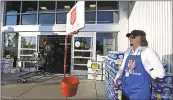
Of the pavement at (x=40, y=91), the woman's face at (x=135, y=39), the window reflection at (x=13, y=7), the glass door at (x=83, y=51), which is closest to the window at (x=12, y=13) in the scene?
the window reflection at (x=13, y=7)

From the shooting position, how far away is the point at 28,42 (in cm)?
1338

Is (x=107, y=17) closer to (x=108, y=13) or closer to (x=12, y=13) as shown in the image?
(x=108, y=13)

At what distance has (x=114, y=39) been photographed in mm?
12281

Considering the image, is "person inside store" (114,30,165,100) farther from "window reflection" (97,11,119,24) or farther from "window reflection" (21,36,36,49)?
"window reflection" (21,36,36,49)

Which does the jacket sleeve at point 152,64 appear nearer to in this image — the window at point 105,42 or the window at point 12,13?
the window at point 105,42

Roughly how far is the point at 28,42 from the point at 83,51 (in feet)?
10.5

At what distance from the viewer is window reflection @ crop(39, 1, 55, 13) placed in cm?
1333

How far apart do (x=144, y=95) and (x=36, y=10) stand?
11.0 m

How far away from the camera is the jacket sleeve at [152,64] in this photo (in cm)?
329

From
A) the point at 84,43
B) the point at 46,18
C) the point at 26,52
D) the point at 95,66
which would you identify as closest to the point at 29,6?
the point at 46,18

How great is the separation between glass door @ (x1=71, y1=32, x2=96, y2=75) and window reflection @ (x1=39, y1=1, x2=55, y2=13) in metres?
2.27

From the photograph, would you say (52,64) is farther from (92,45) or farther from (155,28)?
(155,28)

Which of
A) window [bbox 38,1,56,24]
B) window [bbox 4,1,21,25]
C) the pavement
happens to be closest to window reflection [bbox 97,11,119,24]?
window [bbox 38,1,56,24]

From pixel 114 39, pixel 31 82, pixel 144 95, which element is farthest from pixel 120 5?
pixel 144 95
